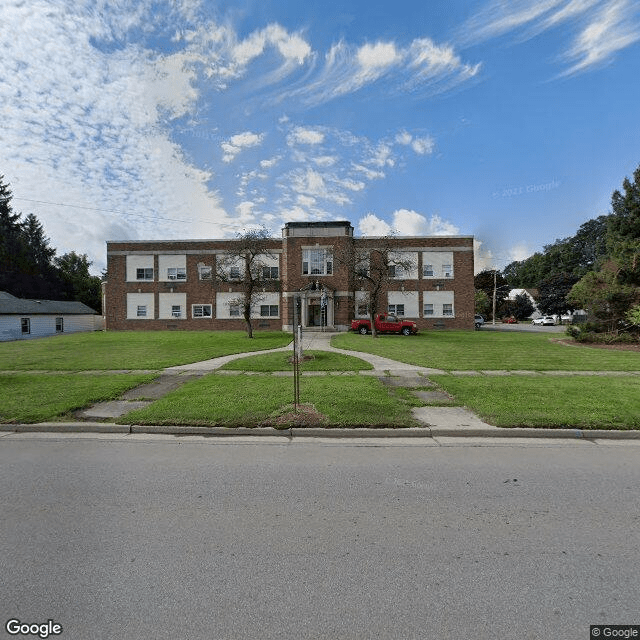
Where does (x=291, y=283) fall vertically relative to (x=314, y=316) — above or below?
above

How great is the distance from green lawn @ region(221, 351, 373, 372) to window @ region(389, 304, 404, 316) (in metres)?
20.9

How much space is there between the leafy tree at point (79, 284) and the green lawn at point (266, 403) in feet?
197

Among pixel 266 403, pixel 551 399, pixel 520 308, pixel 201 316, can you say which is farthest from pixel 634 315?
pixel 520 308

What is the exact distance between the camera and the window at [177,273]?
37.1 metres

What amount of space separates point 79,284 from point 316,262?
46.4 metres

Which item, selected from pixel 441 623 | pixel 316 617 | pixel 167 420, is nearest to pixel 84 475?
pixel 167 420

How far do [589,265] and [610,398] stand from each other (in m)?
85.4

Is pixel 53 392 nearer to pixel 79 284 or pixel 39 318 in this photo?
pixel 39 318

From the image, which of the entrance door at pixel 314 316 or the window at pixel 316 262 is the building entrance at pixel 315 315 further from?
the window at pixel 316 262

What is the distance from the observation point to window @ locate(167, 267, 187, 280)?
37.1 metres

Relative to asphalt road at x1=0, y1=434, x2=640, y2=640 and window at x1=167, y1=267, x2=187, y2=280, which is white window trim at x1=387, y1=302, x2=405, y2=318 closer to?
window at x1=167, y1=267, x2=187, y2=280

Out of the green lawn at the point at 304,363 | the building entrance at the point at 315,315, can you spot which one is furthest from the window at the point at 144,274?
the green lawn at the point at 304,363

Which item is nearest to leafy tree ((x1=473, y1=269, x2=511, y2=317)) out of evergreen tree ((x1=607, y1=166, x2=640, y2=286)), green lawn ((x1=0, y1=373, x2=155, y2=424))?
evergreen tree ((x1=607, y1=166, x2=640, y2=286))

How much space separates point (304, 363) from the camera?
13469 millimetres
